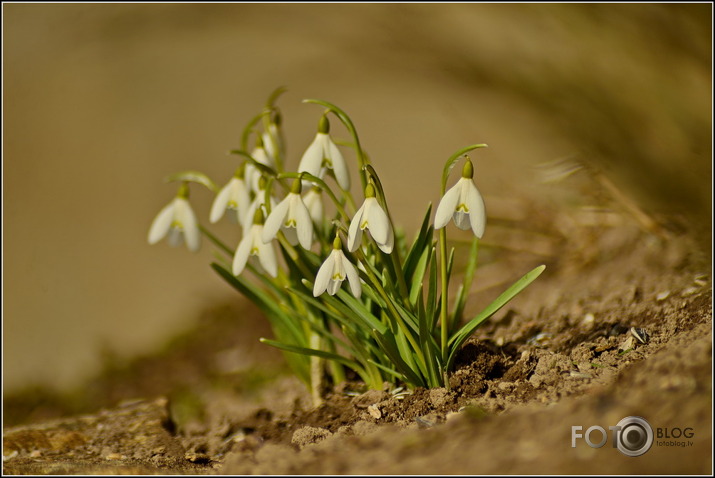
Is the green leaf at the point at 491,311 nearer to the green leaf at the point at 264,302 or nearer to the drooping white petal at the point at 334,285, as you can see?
the drooping white petal at the point at 334,285

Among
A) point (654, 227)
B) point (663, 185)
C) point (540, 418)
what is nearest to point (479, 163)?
point (654, 227)

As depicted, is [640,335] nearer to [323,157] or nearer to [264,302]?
[323,157]

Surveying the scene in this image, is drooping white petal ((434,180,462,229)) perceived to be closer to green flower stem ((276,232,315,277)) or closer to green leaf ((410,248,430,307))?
green leaf ((410,248,430,307))

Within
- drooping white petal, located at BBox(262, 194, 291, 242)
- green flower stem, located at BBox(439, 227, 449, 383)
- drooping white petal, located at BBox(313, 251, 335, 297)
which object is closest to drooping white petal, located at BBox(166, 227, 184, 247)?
drooping white petal, located at BBox(262, 194, 291, 242)

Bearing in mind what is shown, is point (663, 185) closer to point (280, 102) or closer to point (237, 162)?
point (237, 162)

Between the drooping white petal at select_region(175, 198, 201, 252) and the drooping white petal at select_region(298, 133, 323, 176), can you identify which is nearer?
the drooping white petal at select_region(298, 133, 323, 176)

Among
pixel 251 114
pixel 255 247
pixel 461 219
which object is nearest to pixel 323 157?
pixel 255 247
